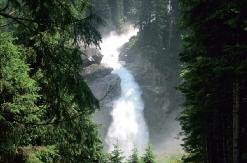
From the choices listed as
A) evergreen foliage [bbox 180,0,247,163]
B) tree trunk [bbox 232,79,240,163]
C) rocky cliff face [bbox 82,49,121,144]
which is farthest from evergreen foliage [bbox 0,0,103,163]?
rocky cliff face [bbox 82,49,121,144]

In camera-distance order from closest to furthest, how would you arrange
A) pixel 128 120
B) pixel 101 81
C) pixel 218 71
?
pixel 218 71 < pixel 128 120 < pixel 101 81

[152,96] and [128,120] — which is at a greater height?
[152,96]

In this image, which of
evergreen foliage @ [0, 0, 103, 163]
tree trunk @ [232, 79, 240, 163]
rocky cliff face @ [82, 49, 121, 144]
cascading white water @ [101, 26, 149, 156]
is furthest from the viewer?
rocky cliff face @ [82, 49, 121, 144]

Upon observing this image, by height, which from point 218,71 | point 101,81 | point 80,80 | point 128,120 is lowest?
point 80,80

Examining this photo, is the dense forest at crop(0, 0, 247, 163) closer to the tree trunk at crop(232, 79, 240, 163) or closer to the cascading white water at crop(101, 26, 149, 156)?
the tree trunk at crop(232, 79, 240, 163)

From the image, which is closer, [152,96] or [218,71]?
[218,71]

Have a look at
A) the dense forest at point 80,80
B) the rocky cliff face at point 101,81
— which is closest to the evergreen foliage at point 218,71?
the dense forest at point 80,80

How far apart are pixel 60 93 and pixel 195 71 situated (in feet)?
18.7

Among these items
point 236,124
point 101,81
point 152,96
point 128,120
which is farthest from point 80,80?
point 101,81

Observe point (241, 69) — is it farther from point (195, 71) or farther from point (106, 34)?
point (106, 34)

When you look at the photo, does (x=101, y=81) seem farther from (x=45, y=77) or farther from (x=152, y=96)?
(x=45, y=77)

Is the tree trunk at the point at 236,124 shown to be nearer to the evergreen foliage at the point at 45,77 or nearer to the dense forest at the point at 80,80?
the dense forest at the point at 80,80

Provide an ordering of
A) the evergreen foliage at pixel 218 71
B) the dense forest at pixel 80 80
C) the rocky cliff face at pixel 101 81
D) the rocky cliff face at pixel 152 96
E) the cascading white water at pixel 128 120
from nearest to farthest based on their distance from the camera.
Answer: the dense forest at pixel 80 80 → the evergreen foliage at pixel 218 71 → the cascading white water at pixel 128 120 → the rocky cliff face at pixel 152 96 → the rocky cliff face at pixel 101 81

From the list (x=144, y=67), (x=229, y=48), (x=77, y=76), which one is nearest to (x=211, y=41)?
(x=229, y=48)
